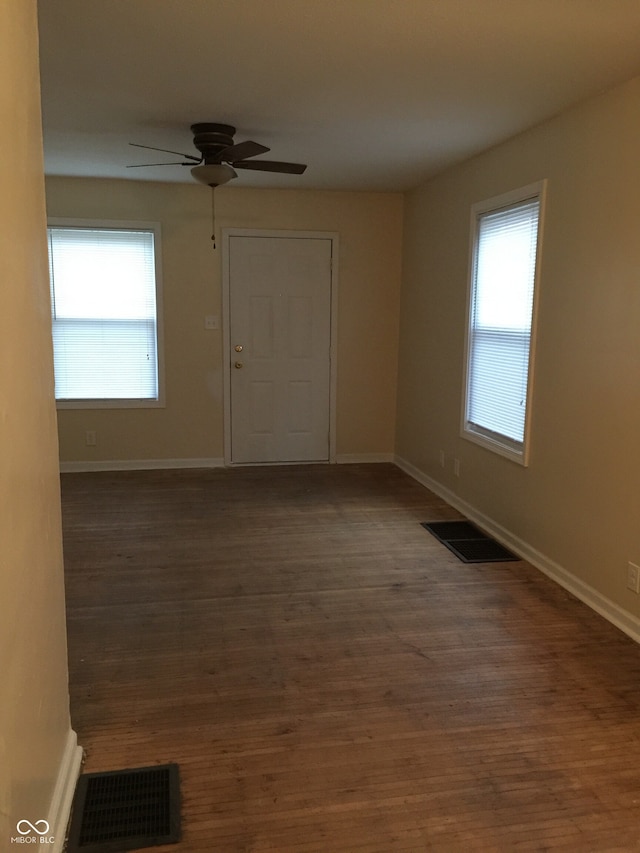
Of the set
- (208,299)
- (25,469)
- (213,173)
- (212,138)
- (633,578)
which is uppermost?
(212,138)

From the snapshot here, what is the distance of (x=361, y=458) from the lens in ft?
21.1

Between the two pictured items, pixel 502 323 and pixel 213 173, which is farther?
pixel 502 323

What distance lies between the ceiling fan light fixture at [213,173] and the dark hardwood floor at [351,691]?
219 centimetres

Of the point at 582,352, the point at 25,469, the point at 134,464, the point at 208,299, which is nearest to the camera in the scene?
the point at 25,469

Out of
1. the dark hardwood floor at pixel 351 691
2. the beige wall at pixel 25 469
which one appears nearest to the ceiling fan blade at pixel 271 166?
the dark hardwood floor at pixel 351 691

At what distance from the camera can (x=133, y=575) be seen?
364 centimetres

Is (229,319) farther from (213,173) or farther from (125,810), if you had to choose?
(125,810)

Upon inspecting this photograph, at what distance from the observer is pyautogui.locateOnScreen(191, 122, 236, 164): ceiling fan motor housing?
153 inches

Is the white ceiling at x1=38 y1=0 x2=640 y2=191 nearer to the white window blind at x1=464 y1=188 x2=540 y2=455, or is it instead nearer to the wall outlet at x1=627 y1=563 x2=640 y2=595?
the white window blind at x1=464 y1=188 x2=540 y2=455

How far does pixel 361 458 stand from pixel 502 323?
2501 mm

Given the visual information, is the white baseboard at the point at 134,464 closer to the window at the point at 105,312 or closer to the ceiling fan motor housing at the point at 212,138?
the window at the point at 105,312

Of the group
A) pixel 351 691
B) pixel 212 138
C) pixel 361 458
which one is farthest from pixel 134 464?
pixel 351 691

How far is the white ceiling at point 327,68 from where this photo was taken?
245 cm

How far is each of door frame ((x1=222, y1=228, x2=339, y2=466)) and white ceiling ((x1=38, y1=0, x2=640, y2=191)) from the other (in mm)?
1452
